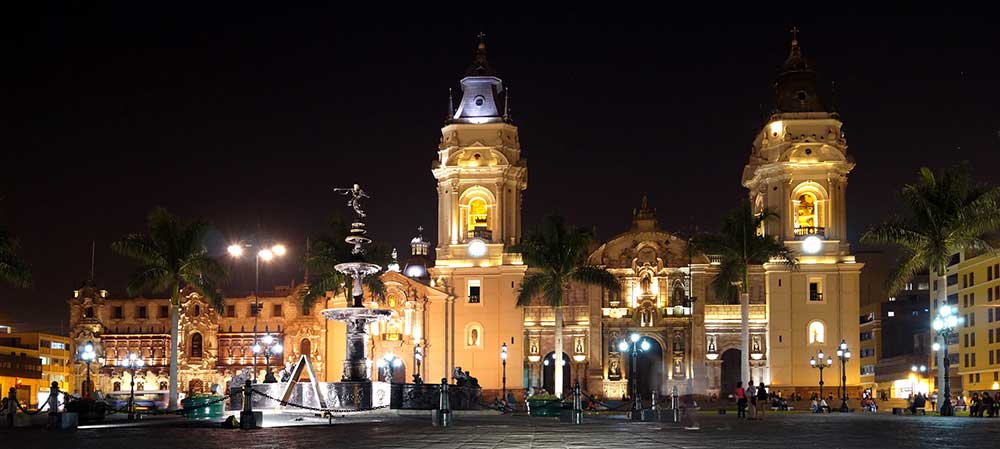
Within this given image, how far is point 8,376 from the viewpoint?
4363 inches

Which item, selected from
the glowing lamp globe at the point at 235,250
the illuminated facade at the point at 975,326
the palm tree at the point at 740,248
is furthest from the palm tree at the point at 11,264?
the illuminated facade at the point at 975,326

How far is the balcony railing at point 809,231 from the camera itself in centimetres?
8944

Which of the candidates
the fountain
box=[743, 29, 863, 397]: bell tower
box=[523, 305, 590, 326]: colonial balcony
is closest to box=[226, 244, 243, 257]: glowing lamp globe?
the fountain

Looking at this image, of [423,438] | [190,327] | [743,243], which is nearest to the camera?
[423,438]

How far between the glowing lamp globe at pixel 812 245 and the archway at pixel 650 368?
39.9 ft

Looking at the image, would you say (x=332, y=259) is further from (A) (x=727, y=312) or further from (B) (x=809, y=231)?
(B) (x=809, y=231)

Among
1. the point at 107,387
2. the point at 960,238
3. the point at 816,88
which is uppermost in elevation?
the point at 816,88

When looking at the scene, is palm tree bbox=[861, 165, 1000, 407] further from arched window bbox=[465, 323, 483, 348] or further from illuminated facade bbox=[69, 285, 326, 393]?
illuminated facade bbox=[69, 285, 326, 393]

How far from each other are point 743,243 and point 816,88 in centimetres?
2373

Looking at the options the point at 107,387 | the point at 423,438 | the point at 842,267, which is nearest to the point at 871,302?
the point at 842,267

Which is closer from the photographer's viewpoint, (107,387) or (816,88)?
(816,88)

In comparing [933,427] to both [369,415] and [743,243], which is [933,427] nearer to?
[369,415]

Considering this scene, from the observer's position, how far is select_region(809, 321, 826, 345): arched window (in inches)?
3516

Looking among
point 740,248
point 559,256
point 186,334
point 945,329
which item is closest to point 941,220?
point 945,329
